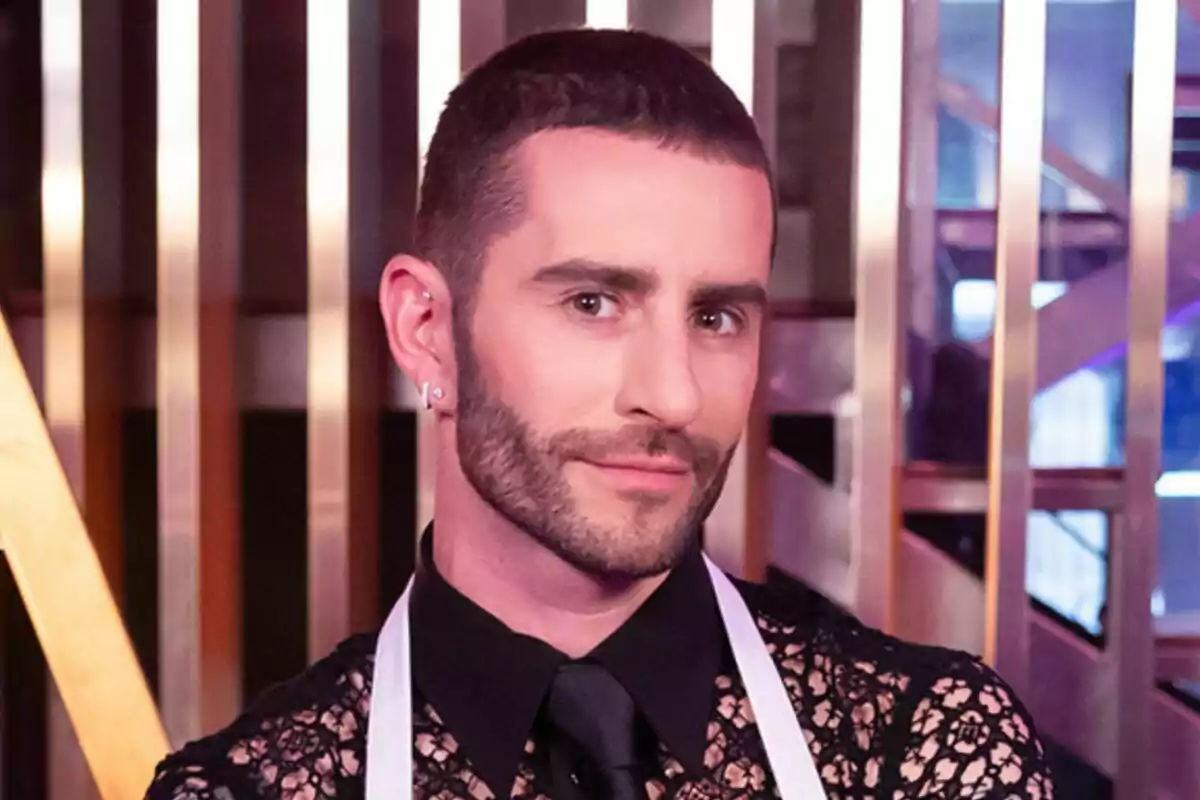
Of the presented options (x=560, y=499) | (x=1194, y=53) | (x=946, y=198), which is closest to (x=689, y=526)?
(x=560, y=499)

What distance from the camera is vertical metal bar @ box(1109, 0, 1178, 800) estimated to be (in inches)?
41.9

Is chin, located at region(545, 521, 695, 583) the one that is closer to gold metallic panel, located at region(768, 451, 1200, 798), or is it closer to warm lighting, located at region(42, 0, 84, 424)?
gold metallic panel, located at region(768, 451, 1200, 798)

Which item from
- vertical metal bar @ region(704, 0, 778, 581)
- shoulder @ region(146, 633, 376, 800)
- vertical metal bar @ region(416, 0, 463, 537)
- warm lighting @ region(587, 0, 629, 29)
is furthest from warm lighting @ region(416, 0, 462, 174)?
shoulder @ region(146, 633, 376, 800)

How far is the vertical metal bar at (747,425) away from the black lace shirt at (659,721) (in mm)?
180

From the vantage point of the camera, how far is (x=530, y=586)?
0.86 metres

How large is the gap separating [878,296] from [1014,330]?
12cm

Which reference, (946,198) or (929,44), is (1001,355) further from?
(929,44)

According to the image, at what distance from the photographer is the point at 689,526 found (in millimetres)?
828

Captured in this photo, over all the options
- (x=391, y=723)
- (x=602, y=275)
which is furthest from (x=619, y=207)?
(x=391, y=723)

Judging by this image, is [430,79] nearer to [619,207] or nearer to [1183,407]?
[619,207]

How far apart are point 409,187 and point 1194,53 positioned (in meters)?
0.71

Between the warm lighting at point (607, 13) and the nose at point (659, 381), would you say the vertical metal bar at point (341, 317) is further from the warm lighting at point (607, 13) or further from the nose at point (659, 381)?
the nose at point (659, 381)

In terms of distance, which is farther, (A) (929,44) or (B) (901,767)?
(A) (929,44)

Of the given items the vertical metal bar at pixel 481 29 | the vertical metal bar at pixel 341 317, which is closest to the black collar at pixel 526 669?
the vertical metal bar at pixel 341 317
